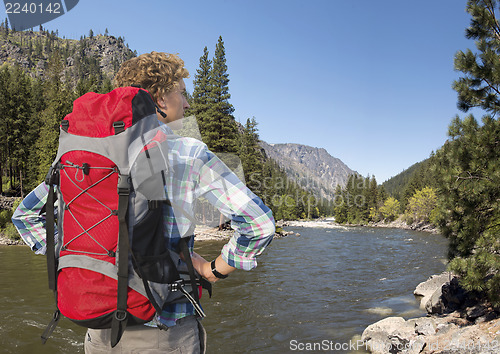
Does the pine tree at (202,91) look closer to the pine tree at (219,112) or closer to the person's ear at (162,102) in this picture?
the pine tree at (219,112)

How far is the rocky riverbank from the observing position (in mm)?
5902

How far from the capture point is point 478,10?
758 centimetres

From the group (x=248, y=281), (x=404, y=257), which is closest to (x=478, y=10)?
(x=248, y=281)

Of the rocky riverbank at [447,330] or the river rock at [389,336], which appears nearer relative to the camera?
the rocky riverbank at [447,330]

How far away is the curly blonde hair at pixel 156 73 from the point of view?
1.72 meters

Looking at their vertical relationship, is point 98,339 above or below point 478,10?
below

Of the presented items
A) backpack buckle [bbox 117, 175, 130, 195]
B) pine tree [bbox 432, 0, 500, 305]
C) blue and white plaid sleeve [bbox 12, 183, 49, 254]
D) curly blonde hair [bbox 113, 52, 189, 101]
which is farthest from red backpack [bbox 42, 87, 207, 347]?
pine tree [bbox 432, 0, 500, 305]

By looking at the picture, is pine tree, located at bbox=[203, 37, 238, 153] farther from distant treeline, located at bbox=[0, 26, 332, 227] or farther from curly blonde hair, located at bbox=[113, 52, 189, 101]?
curly blonde hair, located at bbox=[113, 52, 189, 101]

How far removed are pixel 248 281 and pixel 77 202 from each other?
1213 centimetres

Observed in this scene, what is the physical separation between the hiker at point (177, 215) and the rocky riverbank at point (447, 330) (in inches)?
231

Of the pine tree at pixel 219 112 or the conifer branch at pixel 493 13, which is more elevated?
the pine tree at pixel 219 112

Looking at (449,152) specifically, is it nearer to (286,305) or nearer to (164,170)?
(286,305)

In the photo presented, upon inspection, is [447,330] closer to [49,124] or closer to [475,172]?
[475,172]

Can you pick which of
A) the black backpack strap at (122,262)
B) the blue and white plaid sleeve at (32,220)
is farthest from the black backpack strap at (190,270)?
the blue and white plaid sleeve at (32,220)
